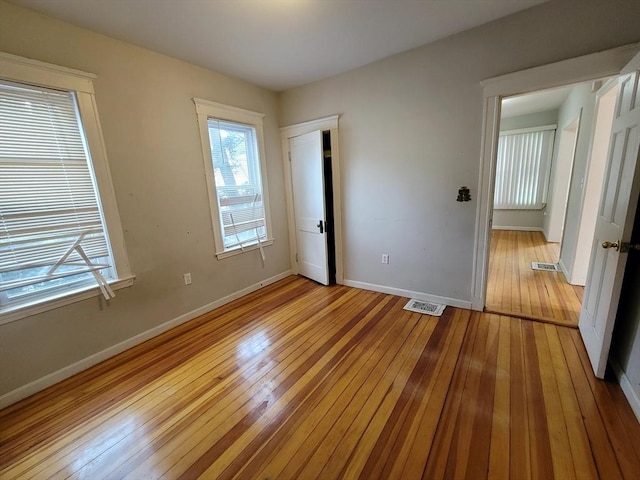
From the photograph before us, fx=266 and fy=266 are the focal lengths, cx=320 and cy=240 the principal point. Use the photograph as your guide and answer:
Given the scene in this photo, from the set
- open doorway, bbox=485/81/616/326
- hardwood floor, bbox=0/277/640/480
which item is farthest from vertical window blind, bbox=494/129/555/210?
hardwood floor, bbox=0/277/640/480

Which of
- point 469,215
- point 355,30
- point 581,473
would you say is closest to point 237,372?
point 581,473

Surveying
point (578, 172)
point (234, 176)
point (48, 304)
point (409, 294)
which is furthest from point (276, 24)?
point (578, 172)

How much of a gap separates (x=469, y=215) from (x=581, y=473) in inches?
74.6

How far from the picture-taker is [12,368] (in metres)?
1.82

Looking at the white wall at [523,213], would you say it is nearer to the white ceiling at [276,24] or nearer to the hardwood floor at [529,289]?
the hardwood floor at [529,289]

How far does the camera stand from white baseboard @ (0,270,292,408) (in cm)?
185

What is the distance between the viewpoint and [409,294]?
309 cm

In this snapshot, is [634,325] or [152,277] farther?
[152,277]

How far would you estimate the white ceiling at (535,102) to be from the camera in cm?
428

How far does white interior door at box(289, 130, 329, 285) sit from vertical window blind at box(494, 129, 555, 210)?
177 inches

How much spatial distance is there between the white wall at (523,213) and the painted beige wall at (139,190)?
19.5 feet

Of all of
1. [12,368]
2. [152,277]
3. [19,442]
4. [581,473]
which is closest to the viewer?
[581,473]

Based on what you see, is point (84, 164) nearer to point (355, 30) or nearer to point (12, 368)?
point (12, 368)

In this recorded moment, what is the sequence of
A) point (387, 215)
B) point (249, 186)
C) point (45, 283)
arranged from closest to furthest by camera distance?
1. point (45, 283)
2. point (387, 215)
3. point (249, 186)
